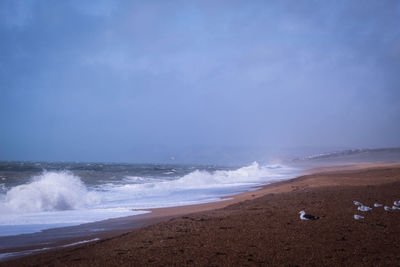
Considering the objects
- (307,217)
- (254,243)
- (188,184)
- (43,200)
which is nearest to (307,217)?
(307,217)

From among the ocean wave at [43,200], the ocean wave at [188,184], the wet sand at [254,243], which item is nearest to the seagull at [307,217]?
the wet sand at [254,243]

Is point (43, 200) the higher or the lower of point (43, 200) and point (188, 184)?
the higher

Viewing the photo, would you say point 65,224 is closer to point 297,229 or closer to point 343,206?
point 297,229

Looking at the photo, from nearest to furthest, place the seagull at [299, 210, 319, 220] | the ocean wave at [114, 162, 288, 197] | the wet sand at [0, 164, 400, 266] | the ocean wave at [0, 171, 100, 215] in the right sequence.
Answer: the wet sand at [0, 164, 400, 266], the seagull at [299, 210, 319, 220], the ocean wave at [0, 171, 100, 215], the ocean wave at [114, 162, 288, 197]

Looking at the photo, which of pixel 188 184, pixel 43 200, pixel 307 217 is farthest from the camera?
pixel 188 184

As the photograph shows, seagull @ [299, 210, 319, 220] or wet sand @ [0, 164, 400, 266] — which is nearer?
wet sand @ [0, 164, 400, 266]

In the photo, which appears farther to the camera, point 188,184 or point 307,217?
point 188,184

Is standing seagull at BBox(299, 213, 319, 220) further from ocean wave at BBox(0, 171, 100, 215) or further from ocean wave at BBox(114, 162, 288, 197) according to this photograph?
ocean wave at BBox(114, 162, 288, 197)

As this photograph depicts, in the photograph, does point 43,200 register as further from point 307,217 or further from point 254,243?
point 307,217

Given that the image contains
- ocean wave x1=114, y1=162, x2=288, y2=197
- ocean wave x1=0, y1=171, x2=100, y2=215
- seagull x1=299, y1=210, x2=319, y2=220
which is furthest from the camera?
ocean wave x1=114, y1=162, x2=288, y2=197

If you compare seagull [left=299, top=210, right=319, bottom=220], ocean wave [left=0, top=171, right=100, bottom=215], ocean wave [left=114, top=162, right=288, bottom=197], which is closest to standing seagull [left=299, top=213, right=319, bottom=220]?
seagull [left=299, top=210, right=319, bottom=220]

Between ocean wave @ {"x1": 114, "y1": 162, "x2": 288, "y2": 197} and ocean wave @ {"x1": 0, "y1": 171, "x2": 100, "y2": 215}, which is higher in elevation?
ocean wave @ {"x1": 0, "y1": 171, "x2": 100, "y2": 215}

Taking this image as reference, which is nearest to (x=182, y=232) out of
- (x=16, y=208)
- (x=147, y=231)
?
(x=147, y=231)

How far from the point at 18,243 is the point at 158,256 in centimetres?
398
